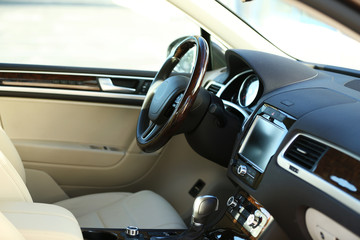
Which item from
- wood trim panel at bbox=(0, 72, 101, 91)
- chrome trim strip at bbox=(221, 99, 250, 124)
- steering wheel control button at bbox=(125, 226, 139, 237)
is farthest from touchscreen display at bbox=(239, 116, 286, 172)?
wood trim panel at bbox=(0, 72, 101, 91)

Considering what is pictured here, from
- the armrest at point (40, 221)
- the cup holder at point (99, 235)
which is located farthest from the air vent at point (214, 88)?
the armrest at point (40, 221)

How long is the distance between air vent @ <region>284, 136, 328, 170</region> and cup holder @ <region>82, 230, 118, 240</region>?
2.02 feet

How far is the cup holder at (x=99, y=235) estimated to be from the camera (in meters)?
1.56

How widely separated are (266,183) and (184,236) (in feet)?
1.06

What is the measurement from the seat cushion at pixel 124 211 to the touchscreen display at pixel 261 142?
1.18 feet

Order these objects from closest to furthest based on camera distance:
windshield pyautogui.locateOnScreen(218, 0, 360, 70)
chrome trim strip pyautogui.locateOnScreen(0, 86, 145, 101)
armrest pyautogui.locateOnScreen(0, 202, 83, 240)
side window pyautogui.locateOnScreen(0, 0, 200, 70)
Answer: armrest pyautogui.locateOnScreen(0, 202, 83, 240)
windshield pyautogui.locateOnScreen(218, 0, 360, 70)
chrome trim strip pyautogui.locateOnScreen(0, 86, 145, 101)
side window pyautogui.locateOnScreen(0, 0, 200, 70)

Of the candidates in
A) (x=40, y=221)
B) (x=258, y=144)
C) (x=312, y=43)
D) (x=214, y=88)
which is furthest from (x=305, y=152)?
(x=312, y=43)

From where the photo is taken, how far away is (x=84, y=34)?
7301 mm

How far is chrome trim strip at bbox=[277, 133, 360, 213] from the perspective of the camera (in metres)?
1.15

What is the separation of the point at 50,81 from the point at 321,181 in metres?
1.42

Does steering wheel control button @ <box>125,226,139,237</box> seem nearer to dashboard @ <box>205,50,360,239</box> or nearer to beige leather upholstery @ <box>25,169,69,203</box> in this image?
dashboard @ <box>205,50,360,239</box>

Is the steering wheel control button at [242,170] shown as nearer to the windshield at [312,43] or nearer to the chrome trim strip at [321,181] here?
the chrome trim strip at [321,181]

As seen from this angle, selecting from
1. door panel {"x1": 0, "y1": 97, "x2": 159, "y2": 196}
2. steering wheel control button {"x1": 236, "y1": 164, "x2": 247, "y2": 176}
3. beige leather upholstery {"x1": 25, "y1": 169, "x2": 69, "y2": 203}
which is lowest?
beige leather upholstery {"x1": 25, "y1": 169, "x2": 69, "y2": 203}

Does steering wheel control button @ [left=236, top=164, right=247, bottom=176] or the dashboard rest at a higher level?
the dashboard
